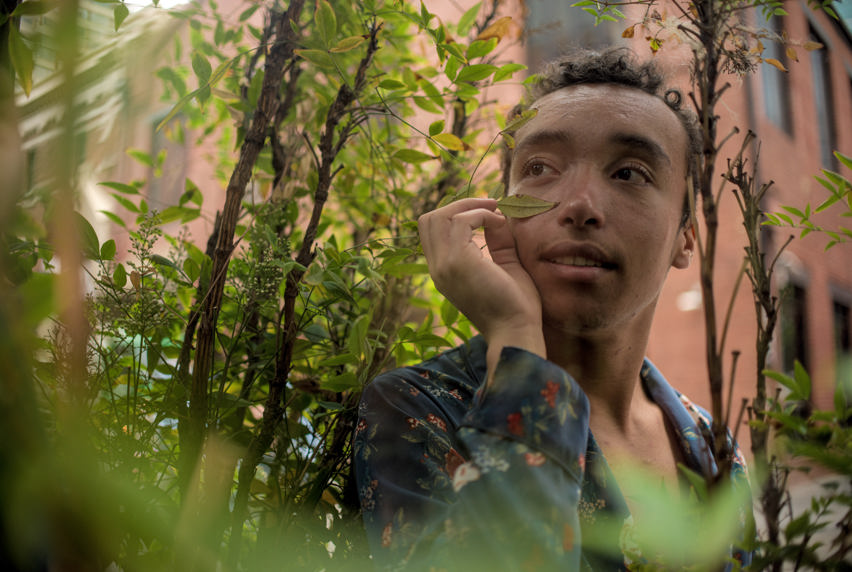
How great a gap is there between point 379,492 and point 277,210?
0.65m

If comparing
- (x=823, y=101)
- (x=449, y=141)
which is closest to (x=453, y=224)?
(x=449, y=141)

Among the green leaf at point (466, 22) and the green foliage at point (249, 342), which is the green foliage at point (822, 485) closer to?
the green foliage at point (249, 342)

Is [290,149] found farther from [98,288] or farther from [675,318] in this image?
[675,318]

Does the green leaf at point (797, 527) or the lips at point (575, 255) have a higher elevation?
the lips at point (575, 255)

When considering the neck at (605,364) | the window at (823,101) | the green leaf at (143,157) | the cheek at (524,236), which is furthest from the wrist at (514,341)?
the window at (823,101)

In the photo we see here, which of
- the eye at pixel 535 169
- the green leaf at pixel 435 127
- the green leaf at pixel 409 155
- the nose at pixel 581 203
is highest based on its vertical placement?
the green leaf at pixel 435 127

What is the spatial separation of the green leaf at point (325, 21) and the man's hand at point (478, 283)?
386 mm

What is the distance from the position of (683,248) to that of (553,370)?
1.04m

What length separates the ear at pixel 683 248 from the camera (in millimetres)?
1696

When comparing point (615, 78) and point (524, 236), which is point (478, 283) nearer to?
point (524, 236)

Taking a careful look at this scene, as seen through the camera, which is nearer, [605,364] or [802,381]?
[802,381]

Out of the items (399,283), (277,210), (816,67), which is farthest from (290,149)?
(816,67)

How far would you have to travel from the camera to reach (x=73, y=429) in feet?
0.95

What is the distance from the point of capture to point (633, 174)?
4.63 feet
